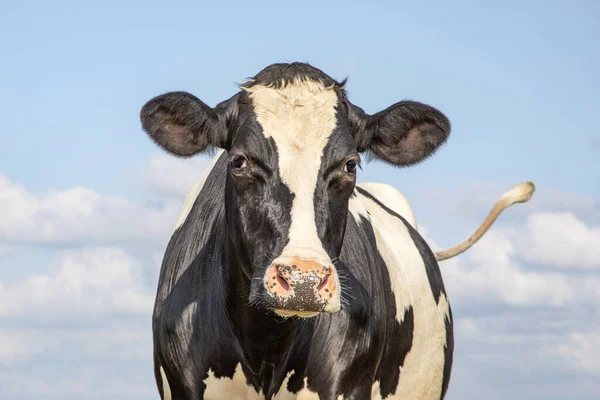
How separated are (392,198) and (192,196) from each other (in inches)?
158

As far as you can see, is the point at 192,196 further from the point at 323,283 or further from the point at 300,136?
the point at 323,283

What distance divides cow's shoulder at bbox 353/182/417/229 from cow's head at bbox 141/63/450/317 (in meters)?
4.45

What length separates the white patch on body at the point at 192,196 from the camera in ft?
32.4

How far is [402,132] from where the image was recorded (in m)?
8.80

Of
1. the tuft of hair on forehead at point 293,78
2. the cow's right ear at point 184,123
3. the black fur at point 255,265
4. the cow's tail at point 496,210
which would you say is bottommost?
the black fur at point 255,265

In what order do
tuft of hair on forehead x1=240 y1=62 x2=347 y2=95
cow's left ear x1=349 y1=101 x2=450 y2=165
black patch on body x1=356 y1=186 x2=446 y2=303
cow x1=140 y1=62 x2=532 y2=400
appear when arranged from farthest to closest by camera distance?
black patch on body x1=356 y1=186 x2=446 y2=303 < cow's left ear x1=349 y1=101 x2=450 y2=165 < tuft of hair on forehead x1=240 y1=62 x2=347 y2=95 < cow x1=140 y1=62 x2=532 y2=400

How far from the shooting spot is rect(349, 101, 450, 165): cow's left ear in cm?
856

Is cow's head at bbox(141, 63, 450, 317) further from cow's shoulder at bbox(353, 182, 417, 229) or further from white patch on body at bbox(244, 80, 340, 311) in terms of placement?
cow's shoulder at bbox(353, 182, 417, 229)

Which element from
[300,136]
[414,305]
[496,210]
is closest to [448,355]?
[414,305]

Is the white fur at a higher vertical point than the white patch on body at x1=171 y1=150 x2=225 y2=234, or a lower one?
higher

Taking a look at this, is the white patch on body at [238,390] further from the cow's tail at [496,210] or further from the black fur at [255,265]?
the cow's tail at [496,210]

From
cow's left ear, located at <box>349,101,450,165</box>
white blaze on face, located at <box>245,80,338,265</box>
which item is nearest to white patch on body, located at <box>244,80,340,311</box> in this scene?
white blaze on face, located at <box>245,80,338,265</box>

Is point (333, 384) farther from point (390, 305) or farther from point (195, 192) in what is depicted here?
point (195, 192)

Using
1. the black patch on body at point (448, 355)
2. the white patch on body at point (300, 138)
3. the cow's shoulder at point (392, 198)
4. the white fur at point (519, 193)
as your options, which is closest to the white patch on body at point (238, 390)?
the white patch on body at point (300, 138)
